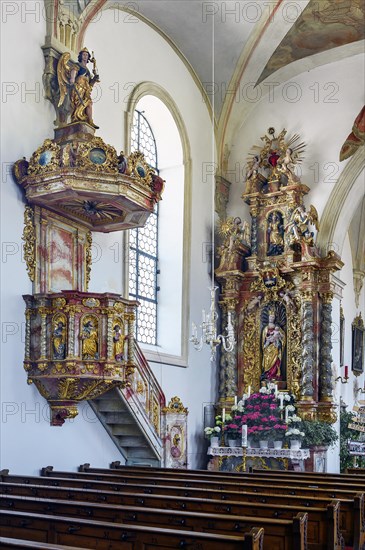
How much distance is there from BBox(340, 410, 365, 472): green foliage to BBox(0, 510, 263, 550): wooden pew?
36.5 feet

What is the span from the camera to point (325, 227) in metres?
15.5

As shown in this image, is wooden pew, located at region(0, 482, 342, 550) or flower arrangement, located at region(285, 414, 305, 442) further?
flower arrangement, located at region(285, 414, 305, 442)

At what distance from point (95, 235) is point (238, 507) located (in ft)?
20.5

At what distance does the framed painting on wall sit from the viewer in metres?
20.7

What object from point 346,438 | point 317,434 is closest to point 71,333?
point 317,434

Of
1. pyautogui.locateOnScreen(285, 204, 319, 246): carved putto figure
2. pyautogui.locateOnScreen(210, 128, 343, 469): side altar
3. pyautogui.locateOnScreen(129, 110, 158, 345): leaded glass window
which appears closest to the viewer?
pyautogui.locateOnScreen(129, 110, 158, 345): leaded glass window

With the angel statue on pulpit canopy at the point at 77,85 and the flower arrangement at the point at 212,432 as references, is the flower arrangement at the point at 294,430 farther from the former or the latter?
the angel statue on pulpit canopy at the point at 77,85

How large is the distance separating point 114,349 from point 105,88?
504 cm

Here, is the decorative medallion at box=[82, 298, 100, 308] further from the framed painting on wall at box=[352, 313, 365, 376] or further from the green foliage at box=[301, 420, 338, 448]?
the framed painting on wall at box=[352, 313, 365, 376]

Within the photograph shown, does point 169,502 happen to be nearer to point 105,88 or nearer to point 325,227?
point 105,88

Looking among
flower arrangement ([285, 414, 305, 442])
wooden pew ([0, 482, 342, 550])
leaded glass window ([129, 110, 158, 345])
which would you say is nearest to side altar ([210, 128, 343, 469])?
flower arrangement ([285, 414, 305, 442])

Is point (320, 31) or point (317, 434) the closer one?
point (317, 434)

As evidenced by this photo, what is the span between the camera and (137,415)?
37.0ft

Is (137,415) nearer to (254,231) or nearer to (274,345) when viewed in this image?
(274,345)
